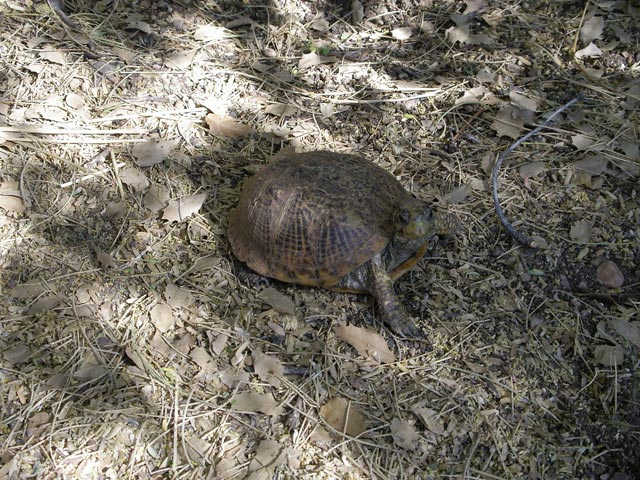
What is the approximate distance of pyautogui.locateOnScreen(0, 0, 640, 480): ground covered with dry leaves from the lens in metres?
2.70

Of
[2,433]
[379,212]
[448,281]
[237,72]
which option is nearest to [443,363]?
[448,281]

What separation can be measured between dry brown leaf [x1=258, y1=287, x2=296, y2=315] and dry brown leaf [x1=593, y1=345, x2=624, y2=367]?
5.82ft

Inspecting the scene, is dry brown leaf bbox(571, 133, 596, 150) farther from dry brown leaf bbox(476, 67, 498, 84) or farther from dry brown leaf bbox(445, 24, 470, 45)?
dry brown leaf bbox(445, 24, 470, 45)

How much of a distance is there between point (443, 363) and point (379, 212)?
95cm

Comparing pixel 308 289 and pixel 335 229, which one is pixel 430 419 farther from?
pixel 335 229

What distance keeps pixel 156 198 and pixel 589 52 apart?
3.62 metres

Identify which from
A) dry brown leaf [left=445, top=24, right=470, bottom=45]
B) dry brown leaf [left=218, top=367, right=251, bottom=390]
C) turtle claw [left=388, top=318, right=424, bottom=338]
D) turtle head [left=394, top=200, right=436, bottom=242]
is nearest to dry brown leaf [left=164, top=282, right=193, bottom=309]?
dry brown leaf [left=218, top=367, right=251, bottom=390]

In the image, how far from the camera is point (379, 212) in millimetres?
3143

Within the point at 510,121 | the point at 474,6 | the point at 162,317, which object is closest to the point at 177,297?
the point at 162,317

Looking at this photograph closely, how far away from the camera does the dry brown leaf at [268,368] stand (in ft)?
9.50

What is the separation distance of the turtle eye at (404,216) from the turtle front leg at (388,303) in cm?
26

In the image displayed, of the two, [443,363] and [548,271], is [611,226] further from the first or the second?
[443,363]

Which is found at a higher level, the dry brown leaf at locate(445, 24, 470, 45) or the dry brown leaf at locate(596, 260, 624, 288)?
the dry brown leaf at locate(445, 24, 470, 45)

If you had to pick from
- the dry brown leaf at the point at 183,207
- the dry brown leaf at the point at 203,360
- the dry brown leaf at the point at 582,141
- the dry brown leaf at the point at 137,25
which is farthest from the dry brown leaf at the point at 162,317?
the dry brown leaf at the point at 582,141
